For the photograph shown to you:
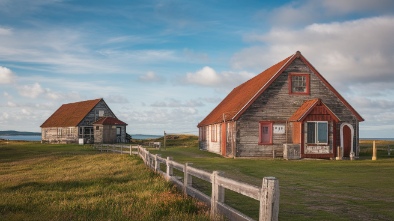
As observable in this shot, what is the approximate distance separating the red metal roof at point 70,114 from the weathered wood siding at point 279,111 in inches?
1687

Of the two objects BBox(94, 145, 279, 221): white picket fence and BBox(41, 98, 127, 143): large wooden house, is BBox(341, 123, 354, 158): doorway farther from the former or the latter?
BBox(41, 98, 127, 143): large wooden house

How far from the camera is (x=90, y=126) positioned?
2798 inches

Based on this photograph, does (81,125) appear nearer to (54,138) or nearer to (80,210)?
(54,138)

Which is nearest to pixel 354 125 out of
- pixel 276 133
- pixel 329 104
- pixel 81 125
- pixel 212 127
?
pixel 329 104

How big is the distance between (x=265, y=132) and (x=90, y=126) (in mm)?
43843

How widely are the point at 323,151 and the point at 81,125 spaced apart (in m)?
46.4

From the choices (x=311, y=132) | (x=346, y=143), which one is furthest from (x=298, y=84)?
(x=346, y=143)

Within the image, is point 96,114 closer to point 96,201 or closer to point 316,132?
point 316,132

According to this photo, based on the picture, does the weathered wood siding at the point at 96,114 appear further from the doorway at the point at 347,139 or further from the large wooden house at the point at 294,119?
the doorway at the point at 347,139

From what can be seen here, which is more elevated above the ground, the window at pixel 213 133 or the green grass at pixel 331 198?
the window at pixel 213 133

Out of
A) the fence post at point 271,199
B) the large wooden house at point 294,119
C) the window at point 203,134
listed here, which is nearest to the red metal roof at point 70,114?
the window at point 203,134

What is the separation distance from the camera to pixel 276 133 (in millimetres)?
33562

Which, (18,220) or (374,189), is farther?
(374,189)

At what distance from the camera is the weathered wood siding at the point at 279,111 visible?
33.1m
